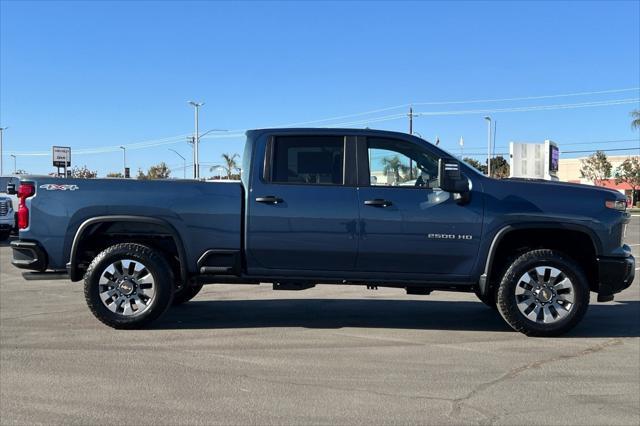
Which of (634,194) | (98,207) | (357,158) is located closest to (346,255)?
(357,158)

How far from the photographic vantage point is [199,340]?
19.2 feet

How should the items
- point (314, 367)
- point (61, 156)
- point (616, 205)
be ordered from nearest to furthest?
point (314, 367)
point (616, 205)
point (61, 156)

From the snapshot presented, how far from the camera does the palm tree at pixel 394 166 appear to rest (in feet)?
20.2

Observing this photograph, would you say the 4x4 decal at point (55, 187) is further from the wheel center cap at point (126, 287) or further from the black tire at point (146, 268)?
the wheel center cap at point (126, 287)

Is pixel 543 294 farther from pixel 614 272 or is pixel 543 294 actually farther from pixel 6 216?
pixel 6 216

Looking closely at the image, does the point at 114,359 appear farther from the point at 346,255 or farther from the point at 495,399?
the point at 495,399

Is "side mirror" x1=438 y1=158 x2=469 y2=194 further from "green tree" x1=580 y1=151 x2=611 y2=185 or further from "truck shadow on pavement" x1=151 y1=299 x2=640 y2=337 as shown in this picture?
"green tree" x1=580 y1=151 x2=611 y2=185

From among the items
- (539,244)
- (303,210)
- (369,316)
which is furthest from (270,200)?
(539,244)

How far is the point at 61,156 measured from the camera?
4128 centimetres

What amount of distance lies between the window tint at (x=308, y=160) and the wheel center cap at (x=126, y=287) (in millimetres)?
1904

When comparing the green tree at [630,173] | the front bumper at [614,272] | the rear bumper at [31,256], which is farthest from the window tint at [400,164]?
the green tree at [630,173]

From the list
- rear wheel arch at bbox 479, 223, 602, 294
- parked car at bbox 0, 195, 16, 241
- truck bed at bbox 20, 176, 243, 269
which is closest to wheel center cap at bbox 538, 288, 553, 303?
rear wheel arch at bbox 479, 223, 602, 294

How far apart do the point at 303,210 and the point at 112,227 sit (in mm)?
2103

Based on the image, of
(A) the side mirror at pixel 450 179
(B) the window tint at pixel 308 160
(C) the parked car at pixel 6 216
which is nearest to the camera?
(A) the side mirror at pixel 450 179
